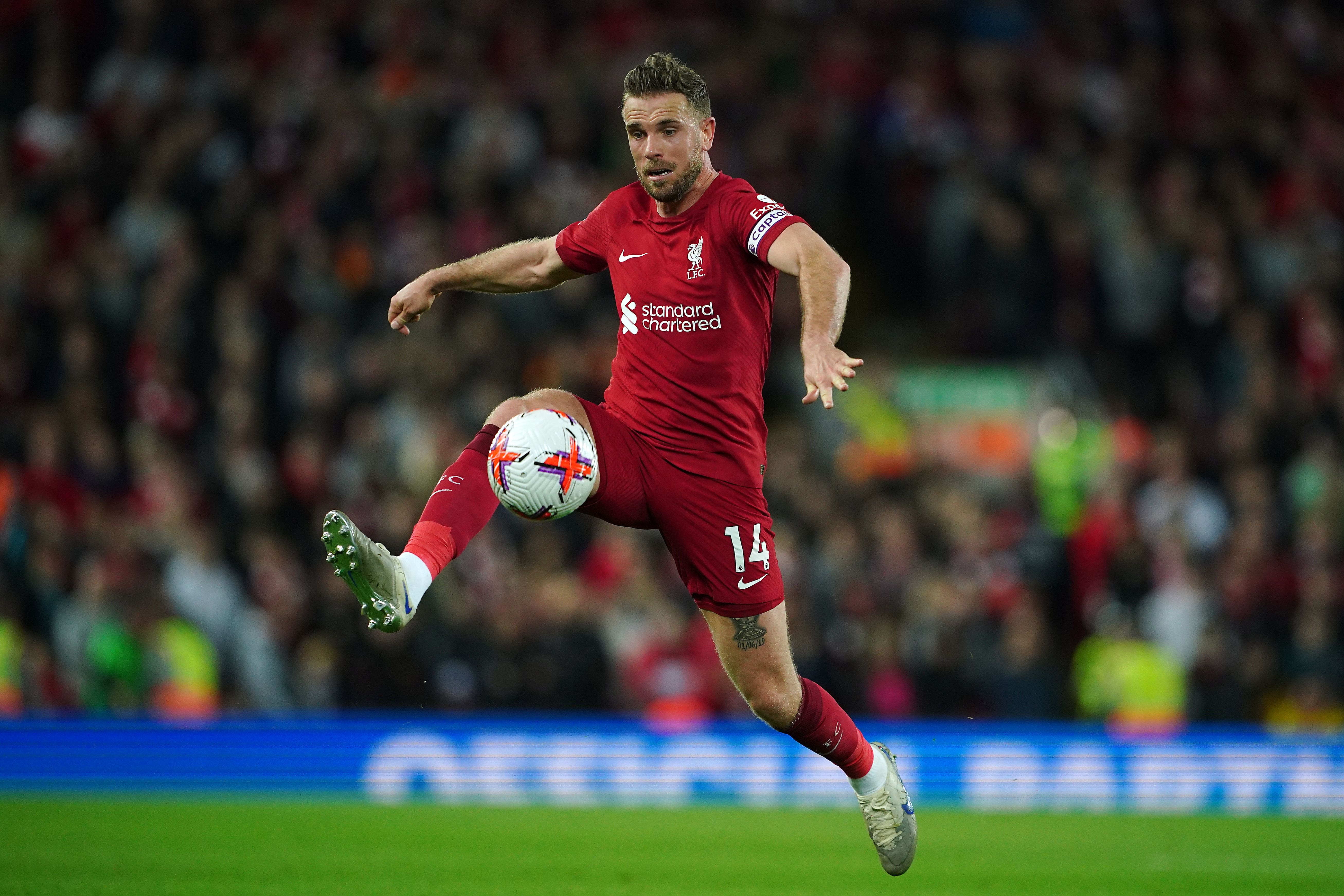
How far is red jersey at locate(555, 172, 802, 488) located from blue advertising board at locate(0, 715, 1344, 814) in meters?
5.81

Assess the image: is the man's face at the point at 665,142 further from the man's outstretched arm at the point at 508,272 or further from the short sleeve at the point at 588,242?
the man's outstretched arm at the point at 508,272

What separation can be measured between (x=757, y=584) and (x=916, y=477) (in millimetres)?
8067

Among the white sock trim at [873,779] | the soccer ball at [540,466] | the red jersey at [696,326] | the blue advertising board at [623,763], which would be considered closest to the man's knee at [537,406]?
the soccer ball at [540,466]

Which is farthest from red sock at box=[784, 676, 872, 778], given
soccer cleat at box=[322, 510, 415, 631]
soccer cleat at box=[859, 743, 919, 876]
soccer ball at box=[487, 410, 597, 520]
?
soccer cleat at box=[322, 510, 415, 631]


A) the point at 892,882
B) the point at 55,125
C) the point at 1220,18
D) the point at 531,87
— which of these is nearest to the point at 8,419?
the point at 55,125

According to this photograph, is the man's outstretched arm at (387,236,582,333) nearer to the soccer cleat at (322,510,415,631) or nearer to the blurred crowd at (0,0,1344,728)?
the soccer cleat at (322,510,415,631)

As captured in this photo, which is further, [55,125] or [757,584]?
[55,125]

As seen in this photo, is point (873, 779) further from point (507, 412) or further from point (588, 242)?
point (588, 242)

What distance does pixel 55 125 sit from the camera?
1600 centimetres

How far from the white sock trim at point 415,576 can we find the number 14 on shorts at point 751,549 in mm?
1186

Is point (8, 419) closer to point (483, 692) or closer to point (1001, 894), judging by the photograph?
point (483, 692)

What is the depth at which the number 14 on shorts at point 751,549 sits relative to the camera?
6.45 meters

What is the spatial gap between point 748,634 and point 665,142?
1.86m

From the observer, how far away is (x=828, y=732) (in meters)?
6.86
